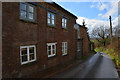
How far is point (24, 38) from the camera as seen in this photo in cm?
621

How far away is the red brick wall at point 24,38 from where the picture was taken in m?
5.20

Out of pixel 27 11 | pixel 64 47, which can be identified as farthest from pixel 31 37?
pixel 64 47

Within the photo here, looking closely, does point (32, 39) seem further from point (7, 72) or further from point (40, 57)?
point (7, 72)

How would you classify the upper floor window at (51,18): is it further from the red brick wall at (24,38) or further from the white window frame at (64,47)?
the white window frame at (64,47)

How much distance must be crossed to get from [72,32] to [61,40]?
11.1 ft

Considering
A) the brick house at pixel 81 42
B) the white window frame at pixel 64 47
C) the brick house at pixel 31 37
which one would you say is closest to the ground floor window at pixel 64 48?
the white window frame at pixel 64 47

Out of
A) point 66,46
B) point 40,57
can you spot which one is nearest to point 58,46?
point 66,46

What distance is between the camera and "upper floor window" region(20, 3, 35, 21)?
6.24 metres

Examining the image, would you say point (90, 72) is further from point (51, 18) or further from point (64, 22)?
point (64, 22)

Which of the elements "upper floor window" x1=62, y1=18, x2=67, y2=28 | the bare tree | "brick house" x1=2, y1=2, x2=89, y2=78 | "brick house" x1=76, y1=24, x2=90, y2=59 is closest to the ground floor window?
"brick house" x1=2, y1=2, x2=89, y2=78

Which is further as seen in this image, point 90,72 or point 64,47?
point 64,47

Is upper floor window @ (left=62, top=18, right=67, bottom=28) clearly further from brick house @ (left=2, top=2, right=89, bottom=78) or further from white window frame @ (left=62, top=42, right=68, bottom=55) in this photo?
white window frame @ (left=62, top=42, right=68, bottom=55)

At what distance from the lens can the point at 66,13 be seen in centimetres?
1176

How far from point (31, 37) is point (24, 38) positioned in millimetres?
639
